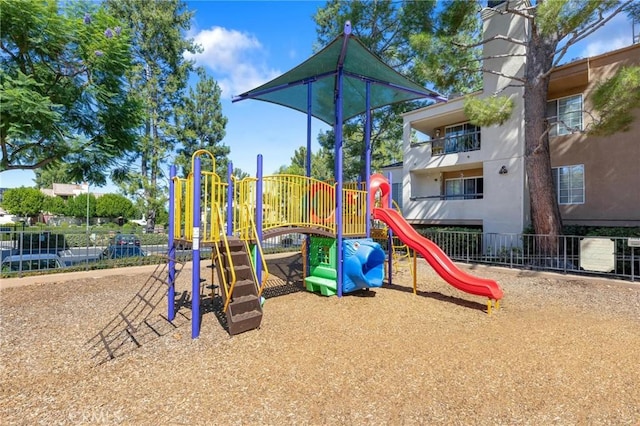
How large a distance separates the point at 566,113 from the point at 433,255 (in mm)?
11902

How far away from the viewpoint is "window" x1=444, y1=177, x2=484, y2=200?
17183 mm

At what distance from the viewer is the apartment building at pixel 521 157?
1262cm

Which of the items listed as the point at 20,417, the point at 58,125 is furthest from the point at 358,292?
the point at 58,125

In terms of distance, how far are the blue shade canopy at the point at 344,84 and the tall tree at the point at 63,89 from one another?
218 inches

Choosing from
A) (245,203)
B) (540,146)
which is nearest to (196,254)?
(245,203)

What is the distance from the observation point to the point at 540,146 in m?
11.7

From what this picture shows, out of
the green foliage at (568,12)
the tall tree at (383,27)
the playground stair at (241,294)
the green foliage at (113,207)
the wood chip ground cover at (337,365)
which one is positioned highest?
the tall tree at (383,27)

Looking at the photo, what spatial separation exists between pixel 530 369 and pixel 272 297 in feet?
16.7

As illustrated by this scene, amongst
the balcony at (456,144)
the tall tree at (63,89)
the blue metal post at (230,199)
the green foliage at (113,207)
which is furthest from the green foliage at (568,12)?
the green foliage at (113,207)

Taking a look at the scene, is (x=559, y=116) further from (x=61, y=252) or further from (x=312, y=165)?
(x=312, y=165)

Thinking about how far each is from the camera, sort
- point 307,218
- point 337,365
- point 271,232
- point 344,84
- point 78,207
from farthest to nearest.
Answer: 1. point 78,207
2. point 344,84
3. point 307,218
4. point 271,232
5. point 337,365

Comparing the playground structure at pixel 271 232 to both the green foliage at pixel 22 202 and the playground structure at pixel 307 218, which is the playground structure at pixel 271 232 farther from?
the green foliage at pixel 22 202

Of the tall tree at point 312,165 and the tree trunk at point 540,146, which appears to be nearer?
the tree trunk at point 540,146

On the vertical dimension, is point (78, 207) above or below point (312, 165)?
below
